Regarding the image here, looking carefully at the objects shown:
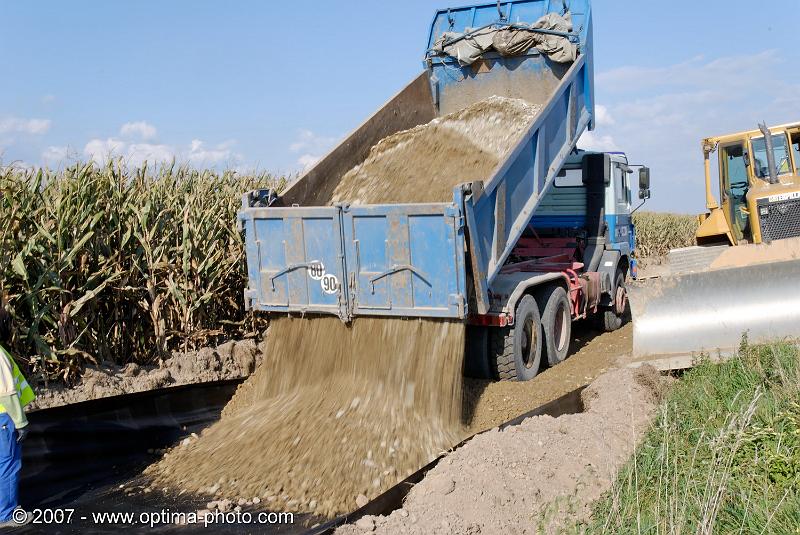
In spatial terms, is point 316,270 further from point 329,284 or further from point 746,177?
point 746,177

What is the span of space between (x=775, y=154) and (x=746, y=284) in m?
2.78

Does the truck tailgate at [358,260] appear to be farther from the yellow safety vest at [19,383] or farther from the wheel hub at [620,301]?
the wheel hub at [620,301]

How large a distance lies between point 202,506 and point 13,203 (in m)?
4.28

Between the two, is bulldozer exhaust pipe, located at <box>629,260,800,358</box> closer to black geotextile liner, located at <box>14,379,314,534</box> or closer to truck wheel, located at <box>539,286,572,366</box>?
truck wheel, located at <box>539,286,572,366</box>

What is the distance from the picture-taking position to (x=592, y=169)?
35.3 ft

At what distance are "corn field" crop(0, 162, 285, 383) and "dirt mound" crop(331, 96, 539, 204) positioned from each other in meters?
2.31

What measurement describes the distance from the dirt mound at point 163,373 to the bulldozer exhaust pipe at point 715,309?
184 inches

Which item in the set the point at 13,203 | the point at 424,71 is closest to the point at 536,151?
the point at 424,71

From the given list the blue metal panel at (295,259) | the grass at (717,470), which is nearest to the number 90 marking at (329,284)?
the blue metal panel at (295,259)

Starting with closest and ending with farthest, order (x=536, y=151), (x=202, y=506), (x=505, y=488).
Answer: (x=505, y=488)
(x=202, y=506)
(x=536, y=151)

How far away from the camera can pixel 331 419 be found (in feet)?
20.7

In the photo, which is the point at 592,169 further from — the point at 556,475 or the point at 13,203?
the point at 13,203

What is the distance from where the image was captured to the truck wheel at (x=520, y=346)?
7.57m

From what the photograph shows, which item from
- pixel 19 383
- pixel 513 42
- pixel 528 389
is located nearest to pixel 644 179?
pixel 513 42
